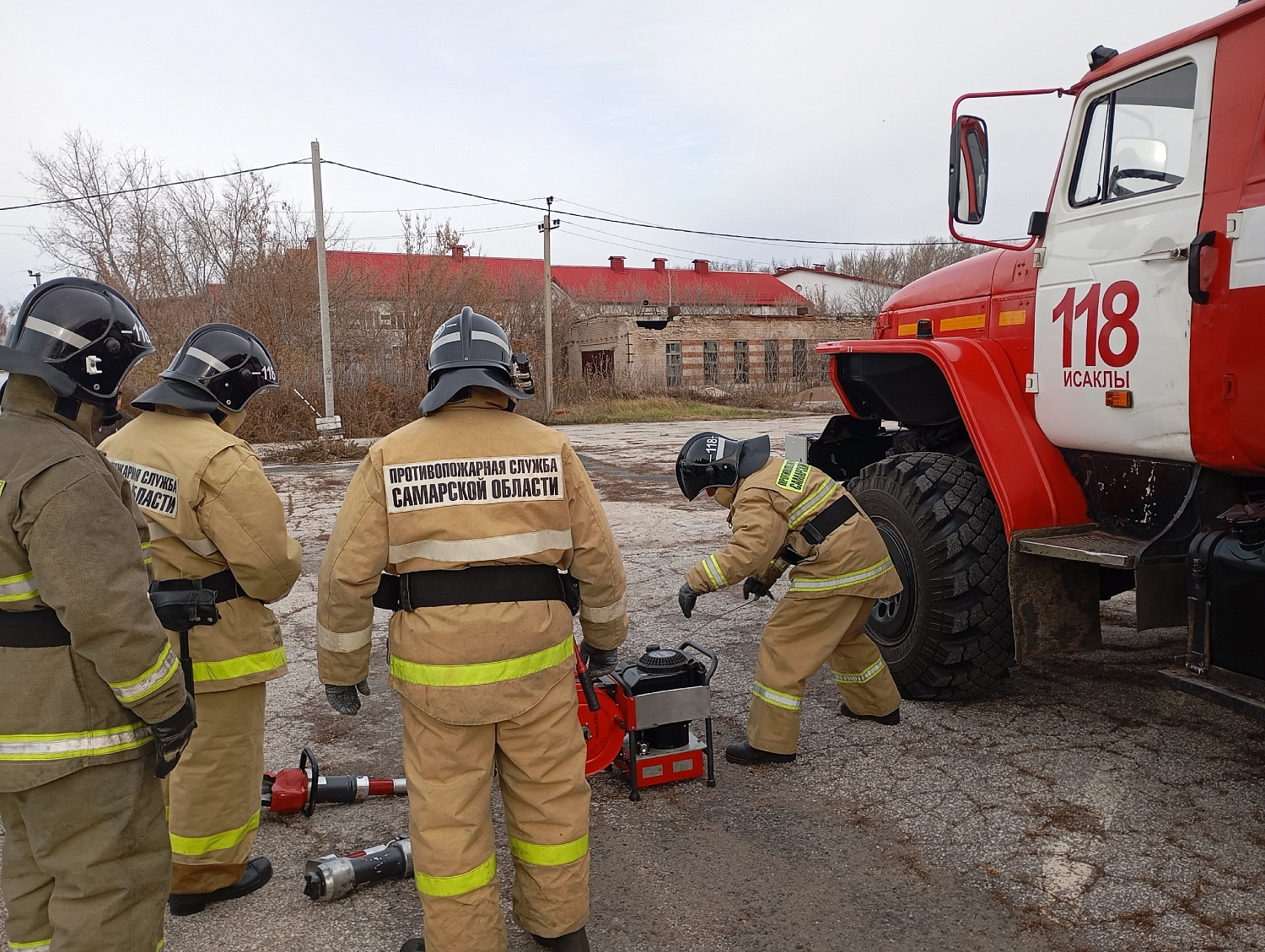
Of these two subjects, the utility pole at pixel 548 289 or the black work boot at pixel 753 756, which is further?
the utility pole at pixel 548 289

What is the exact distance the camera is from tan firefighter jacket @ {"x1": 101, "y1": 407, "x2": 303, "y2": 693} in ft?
9.45

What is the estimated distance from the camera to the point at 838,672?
13.9ft

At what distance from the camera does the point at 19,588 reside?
2076mm

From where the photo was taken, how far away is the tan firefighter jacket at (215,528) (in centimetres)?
288

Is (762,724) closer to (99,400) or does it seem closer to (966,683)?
(966,683)

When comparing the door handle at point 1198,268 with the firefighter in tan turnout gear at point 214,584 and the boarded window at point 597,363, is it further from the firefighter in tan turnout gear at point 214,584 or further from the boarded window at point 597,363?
the boarded window at point 597,363

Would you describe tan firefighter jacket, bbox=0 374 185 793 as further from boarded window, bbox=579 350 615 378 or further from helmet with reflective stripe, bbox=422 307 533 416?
boarded window, bbox=579 350 615 378

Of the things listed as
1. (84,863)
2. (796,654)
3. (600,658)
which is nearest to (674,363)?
(796,654)

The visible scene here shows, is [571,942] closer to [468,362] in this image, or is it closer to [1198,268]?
[468,362]

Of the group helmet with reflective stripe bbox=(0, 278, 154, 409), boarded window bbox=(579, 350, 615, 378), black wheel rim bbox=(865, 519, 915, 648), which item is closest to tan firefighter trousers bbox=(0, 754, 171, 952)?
helmet with reflective stripe bbox=(0, 278, 154, 409)

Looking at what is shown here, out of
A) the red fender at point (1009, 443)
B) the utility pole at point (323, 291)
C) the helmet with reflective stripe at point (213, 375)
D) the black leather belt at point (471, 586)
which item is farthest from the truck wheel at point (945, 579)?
the utility pole at point (323, 291)

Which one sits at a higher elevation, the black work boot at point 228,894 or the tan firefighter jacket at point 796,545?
the tan firefighter jacket at point 796,545

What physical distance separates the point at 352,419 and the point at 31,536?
20.4 metres

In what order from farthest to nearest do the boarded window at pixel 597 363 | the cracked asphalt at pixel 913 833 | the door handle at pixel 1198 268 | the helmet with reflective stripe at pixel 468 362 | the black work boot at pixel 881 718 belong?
the boarded window at pixel 597 363, the black work boot at pixel 881 718, the door handle at pixel 1198 268, the cracked asphalt at pixel 913 833, the helmet with reflective stripe at pixel 468 362
